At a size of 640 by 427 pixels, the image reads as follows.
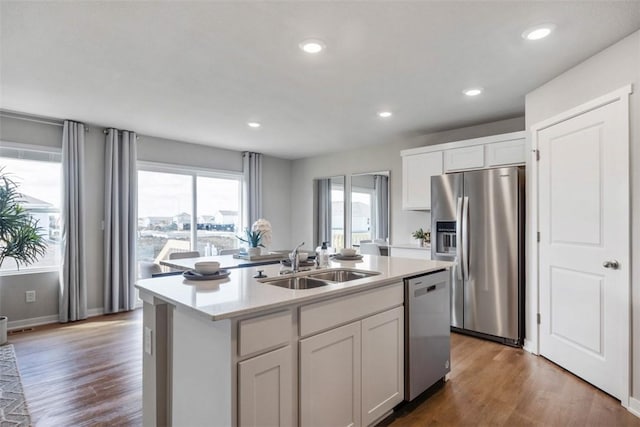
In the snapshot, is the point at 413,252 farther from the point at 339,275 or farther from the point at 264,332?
the point at 264,332

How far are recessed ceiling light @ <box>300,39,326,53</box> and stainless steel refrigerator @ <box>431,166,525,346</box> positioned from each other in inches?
86.8

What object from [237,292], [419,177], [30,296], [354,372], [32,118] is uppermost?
[32,118]

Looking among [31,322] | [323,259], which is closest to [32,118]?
[31,322]

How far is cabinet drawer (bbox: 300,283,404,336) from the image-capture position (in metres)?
1.70

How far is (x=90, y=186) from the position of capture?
4.61m

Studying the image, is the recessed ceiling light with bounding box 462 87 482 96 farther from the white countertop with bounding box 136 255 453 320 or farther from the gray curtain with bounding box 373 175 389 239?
the gray curtain with bounding box 373 175 389 239

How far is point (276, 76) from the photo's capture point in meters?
2.94

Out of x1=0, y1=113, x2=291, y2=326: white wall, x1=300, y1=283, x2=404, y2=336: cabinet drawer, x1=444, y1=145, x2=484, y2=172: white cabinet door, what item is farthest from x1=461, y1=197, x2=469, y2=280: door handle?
x1=0, y1=113, x2=291, y2=326: white wall

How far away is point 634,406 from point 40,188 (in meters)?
6.07

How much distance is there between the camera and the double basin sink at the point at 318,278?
2.22 m

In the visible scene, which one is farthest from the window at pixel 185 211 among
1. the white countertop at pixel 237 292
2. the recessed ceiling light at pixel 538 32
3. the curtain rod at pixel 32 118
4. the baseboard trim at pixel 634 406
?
the baseboard trim at pixel 634 406

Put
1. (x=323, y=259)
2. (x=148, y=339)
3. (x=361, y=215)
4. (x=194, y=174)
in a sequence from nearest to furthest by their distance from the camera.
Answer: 1. (x=148, y=339)
2. (x=323, y=259)
3. (x=194, y=174)
4. (x=361, y=215)

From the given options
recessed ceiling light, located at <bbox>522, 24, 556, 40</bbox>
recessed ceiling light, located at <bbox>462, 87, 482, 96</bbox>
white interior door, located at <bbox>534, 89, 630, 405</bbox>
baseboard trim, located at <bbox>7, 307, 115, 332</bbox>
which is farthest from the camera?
baseboard trim, located at <bbox>7, 307, 115, 332</bbox>

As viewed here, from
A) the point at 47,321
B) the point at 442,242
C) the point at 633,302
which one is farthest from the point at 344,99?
the point at 47,321
